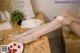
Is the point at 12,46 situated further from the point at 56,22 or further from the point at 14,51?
the point at 56,22

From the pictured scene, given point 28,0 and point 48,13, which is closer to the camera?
point 28,0

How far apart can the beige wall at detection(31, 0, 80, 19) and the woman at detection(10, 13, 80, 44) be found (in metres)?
0.32

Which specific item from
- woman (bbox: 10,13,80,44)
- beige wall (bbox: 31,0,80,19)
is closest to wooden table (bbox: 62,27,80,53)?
woman (bbox: 10,13,80,44)

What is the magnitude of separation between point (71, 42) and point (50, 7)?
434 mm

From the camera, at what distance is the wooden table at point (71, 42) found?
118cm

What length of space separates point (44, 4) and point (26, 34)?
458 millimetres

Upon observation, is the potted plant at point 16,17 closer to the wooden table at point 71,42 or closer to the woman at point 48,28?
the woman at point 48,28

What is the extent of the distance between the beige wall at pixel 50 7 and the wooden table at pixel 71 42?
0.97 feet

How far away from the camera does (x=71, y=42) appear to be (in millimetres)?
1182

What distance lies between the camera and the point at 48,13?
58.1 inches

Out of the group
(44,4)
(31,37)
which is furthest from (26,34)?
(44,4)

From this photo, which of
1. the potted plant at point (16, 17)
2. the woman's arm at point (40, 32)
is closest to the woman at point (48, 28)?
the woman's arm at point (40, 32)

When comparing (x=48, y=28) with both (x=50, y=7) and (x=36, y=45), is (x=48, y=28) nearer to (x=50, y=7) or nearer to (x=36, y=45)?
(x=36, y=45)

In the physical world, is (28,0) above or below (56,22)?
above
